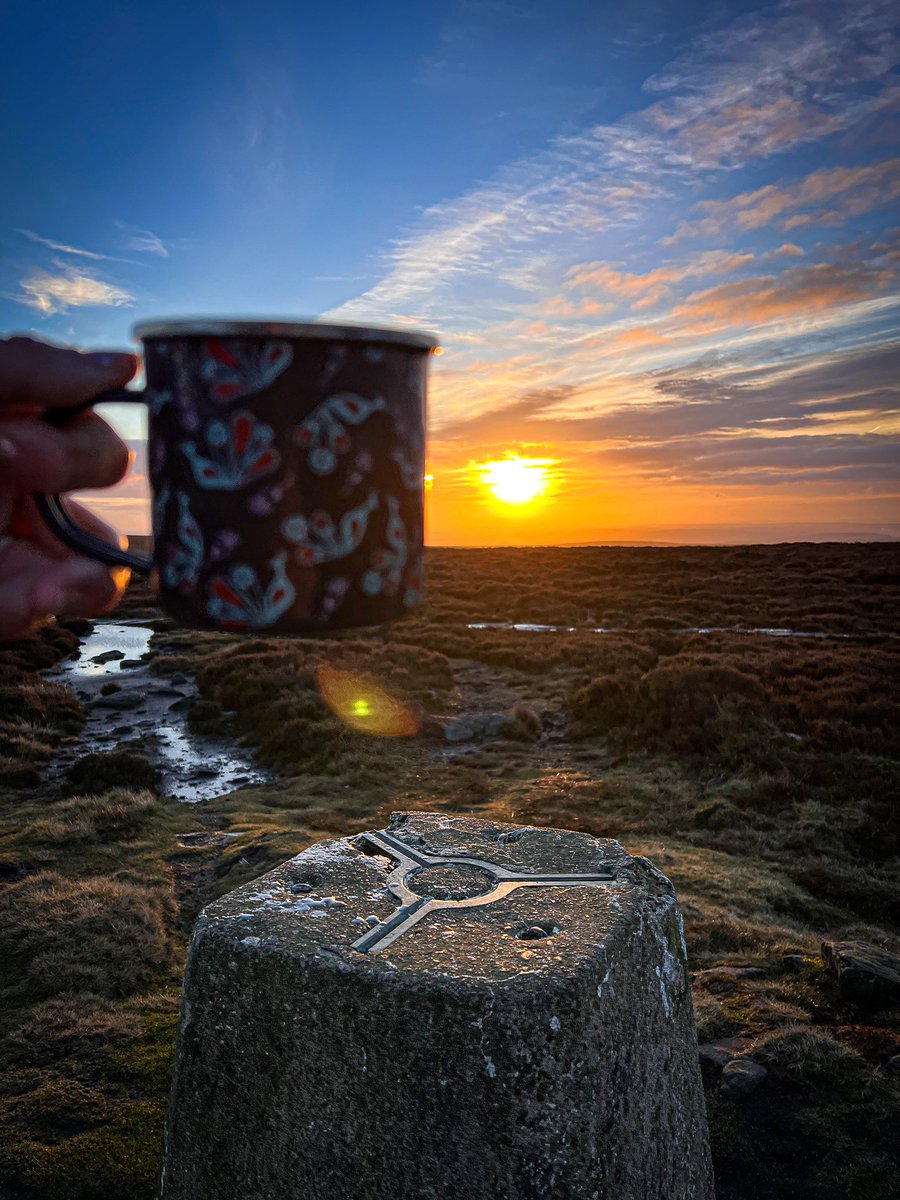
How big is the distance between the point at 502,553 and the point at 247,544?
202ft

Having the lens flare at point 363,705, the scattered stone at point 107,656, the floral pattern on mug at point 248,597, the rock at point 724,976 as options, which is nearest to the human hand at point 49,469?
the floral pattern on mug at point 248,597

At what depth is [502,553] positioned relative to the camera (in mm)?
63250

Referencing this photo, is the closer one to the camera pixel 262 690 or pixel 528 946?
pixel 528 946

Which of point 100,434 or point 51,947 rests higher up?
point 100,434

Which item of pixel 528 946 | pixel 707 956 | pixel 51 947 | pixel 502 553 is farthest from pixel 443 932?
pixel 502 553

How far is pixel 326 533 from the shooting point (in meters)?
1.83

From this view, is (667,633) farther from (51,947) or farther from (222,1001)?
(222,1001)

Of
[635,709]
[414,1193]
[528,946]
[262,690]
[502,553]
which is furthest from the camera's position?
[502,553]

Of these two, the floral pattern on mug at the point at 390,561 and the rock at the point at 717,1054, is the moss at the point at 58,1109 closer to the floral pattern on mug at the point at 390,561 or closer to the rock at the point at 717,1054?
the rock at the point at 717,1054

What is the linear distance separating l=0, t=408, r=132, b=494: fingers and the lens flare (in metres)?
11.3

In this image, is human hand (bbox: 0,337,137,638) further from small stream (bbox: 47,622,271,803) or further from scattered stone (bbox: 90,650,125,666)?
scattered stone (bbox: 90,650,125,666)

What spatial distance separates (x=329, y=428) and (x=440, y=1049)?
2.00m

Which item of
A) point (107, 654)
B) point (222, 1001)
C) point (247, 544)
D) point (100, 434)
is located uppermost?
point (100, 434)

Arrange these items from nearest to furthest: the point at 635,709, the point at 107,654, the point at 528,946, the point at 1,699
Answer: the point at 528,946 < the point at 635,709 < the point at 1,699 < the point at 107,654
